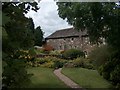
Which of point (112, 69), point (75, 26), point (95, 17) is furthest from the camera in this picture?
point (112, 69)

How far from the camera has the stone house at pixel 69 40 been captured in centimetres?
6371

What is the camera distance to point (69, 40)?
69438 mm

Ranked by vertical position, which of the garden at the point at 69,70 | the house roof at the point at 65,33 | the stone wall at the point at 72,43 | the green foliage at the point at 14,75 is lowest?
the garden at the point at 69,70

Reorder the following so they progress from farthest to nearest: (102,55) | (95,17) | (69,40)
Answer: (69,40) < (102,55) < (95,17)

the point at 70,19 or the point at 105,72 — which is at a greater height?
the point at 70,19

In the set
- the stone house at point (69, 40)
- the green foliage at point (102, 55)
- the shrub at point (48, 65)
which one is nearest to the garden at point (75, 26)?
the green foliage at point (102, 55)

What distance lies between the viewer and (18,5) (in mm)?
18375

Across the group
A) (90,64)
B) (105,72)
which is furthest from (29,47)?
(90,64)

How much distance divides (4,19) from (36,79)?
13.6 meters

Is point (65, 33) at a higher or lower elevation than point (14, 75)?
higher

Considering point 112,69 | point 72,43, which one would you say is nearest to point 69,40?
point 72,43

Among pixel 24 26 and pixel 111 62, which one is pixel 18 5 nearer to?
pixel 24 26

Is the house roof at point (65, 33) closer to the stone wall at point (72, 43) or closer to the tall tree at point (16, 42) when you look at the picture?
the stone wall at point (72, 43)

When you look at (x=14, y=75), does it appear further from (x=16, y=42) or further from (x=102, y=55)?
(x=102, y=55)
